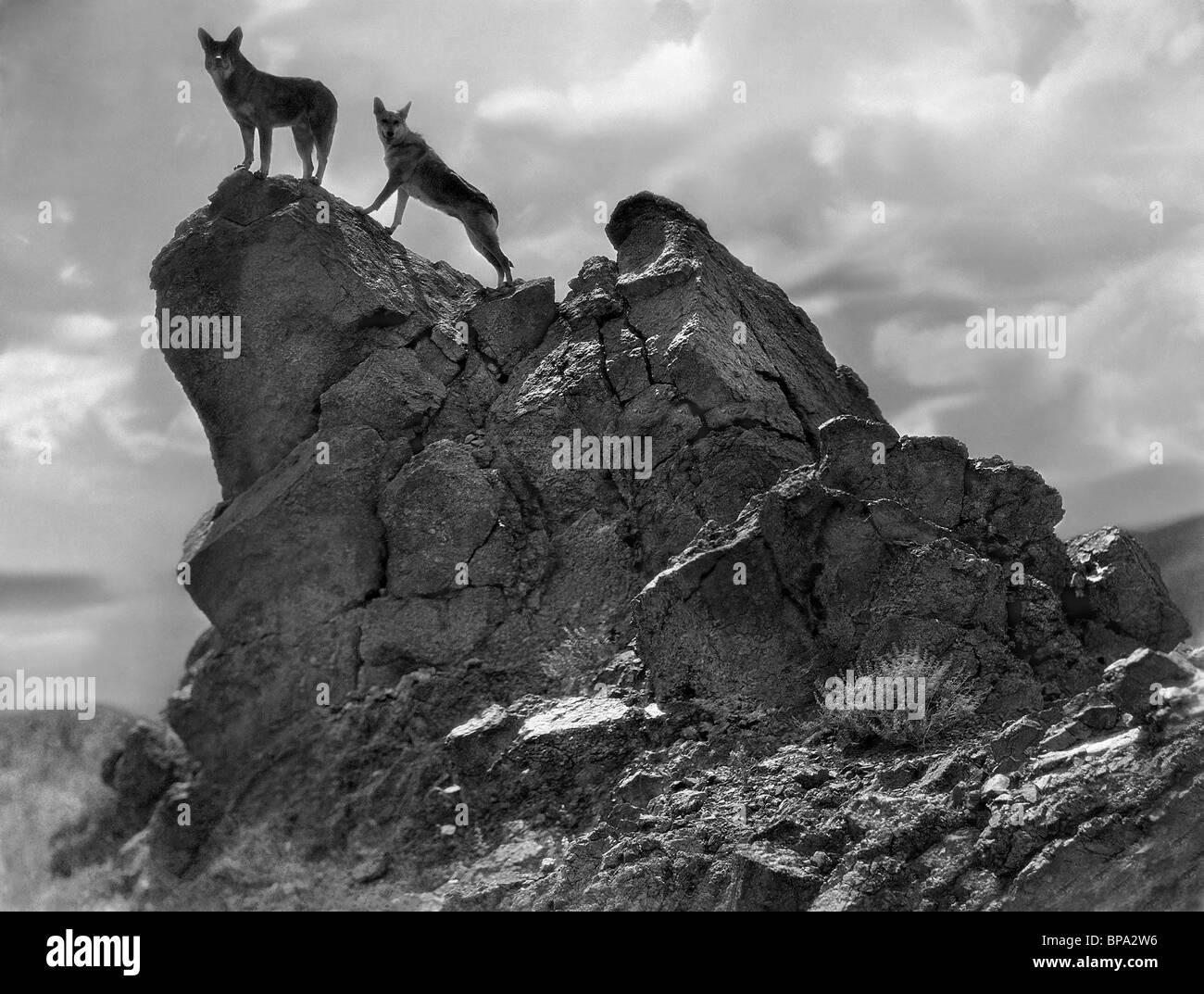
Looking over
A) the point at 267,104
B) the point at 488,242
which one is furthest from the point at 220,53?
the point at 488,242

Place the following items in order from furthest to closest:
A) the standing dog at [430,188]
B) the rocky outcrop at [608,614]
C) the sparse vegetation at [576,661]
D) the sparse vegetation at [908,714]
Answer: the standing dog at [430,188], the sparse vegetation at [576,661], the sparse vegetation at [908,714], the rocky outcrop at [608,614]

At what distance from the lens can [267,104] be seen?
69.8ft

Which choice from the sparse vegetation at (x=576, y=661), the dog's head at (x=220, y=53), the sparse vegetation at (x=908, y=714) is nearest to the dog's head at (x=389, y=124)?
the dog's head at (x=220, y=53)

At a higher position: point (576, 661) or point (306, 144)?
point (306, 144)

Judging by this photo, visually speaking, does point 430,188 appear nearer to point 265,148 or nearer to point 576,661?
point 265,148

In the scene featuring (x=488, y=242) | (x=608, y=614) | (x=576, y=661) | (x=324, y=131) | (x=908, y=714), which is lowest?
(x=908, y=714)

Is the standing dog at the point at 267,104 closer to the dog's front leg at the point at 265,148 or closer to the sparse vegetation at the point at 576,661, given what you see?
the dog's front leg at the point at 265,148

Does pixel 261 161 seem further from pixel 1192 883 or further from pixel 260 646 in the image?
pixel 1192 883

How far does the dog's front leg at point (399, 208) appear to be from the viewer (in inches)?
890

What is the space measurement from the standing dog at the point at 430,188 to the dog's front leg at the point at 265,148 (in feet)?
5.32

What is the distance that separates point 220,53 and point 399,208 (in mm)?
3749

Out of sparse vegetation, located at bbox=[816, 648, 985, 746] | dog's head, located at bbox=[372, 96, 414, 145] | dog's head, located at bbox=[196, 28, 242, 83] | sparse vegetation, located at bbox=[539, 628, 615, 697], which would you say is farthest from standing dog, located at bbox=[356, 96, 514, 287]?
sparse vegetation, located at bbox=[816, 648, 985, 746]

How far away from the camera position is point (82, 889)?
56.8 feet
